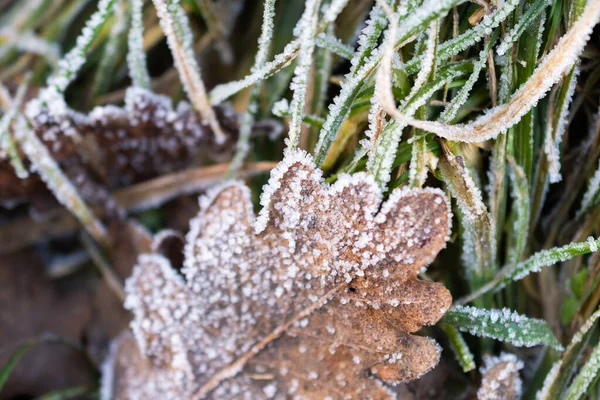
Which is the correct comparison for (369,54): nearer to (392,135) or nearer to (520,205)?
A: (392,135)

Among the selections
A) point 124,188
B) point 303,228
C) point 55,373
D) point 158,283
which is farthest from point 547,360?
point 55,373

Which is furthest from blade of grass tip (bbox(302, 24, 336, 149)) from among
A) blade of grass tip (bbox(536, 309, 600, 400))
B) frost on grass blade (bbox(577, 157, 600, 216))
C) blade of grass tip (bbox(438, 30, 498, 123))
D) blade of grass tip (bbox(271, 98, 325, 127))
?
blade of grass tip (bbox(536, 309, 600, 400))

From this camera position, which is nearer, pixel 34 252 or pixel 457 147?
pixel 457 147

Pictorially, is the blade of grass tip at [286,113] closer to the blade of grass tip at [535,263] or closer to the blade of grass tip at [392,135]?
the blade of grass tip at [392,135]

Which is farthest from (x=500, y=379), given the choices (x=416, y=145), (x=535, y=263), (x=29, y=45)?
(x=29, y=45)

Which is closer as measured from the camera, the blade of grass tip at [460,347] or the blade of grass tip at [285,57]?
the blade of grass tip at [285,57]

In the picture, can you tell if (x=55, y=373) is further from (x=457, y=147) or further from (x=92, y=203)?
(x=457, y=147)

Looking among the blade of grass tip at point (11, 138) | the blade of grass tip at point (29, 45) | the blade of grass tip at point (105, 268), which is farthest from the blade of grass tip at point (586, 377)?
the blade of grass tip at point (29, 45)
